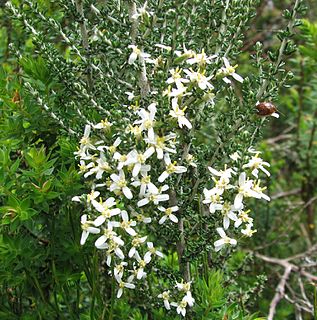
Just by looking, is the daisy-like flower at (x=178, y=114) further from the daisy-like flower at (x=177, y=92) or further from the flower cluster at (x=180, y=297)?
the flower cluster at (x=180, y=297)

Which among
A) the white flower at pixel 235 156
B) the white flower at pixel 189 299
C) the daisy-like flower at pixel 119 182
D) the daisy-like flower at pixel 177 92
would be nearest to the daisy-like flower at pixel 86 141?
the daisy-like flower at pixel 119 182

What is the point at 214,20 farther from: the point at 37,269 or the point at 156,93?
the point at 37,269

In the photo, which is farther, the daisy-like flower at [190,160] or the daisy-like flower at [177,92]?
the daisy-like flower at [190,160]

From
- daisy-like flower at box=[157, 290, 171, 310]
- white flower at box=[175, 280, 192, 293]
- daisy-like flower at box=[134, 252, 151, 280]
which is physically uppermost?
daisy-like flower at box=[134, 252, 151, 280]

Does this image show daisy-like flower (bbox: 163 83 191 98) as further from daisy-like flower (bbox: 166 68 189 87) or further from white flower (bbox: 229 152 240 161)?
white flower (bbox: 229 152 240 161)

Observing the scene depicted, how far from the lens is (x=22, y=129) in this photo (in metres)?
1.79

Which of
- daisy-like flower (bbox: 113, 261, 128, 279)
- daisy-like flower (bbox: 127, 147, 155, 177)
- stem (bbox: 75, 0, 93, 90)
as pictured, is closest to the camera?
daisy-like flower (bbox: 127, 147, 155, 177)

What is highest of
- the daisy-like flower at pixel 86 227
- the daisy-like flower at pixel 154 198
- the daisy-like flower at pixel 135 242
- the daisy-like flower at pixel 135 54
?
the daisy-like flower at pixel 135 54

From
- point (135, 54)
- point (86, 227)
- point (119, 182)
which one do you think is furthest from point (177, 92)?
point (86, 227)

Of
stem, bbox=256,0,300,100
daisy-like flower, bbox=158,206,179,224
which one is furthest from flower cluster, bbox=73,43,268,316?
stem, bbox=256,0,300,100

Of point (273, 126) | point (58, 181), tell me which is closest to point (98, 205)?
point (58, 181)

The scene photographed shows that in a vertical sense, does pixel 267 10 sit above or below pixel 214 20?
below

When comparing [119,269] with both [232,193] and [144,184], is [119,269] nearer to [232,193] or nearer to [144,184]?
[144,184]

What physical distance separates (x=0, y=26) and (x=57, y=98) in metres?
1.08
